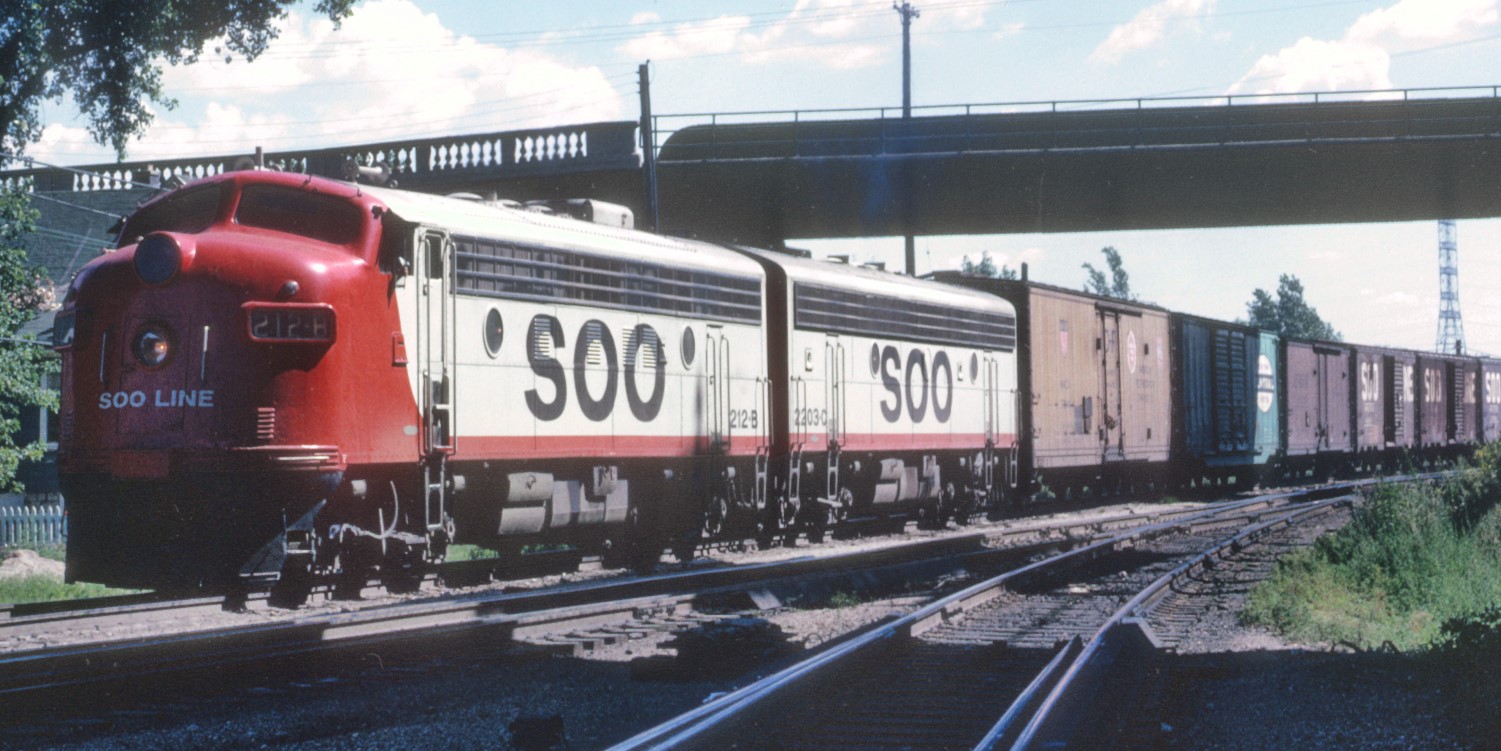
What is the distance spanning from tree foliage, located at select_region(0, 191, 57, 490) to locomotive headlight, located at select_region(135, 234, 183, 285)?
36.6 ft

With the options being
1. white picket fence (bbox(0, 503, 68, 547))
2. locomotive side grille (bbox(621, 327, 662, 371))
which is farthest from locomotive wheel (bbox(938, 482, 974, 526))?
white picket fence (bbox(0, 503, 68, 547))

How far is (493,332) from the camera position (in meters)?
11.1

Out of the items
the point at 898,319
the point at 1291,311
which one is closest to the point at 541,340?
the point at 898,319

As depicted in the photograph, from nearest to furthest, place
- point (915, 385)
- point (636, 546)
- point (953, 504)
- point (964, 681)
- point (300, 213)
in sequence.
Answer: point (964, 681)
point (300, 213)
point (636, 546)
point (915, 385)
point (953, 504)

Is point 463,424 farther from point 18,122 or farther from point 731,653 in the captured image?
point 18,122

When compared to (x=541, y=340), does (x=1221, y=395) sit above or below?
below

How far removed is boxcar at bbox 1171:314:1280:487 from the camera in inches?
1105

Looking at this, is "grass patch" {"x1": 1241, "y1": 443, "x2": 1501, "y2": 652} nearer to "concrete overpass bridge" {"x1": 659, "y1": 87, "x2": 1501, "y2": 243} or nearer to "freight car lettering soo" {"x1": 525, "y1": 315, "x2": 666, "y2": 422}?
"freight car lettering soo" {"x1": 525, "y1": 315, "x2": 666, "y2": 422}

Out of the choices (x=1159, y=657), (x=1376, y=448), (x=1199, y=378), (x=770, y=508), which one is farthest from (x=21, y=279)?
(x=1376, y=448)

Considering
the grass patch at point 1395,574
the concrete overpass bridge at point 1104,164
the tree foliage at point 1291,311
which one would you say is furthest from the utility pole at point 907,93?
the tree foliage at point 1291,311

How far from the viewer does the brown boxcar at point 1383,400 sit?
36.1 meters

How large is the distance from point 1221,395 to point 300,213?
2331 centimetres

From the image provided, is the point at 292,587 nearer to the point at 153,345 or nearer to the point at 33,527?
the point at 153,345

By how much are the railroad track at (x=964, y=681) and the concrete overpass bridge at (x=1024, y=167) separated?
66.7 ft
